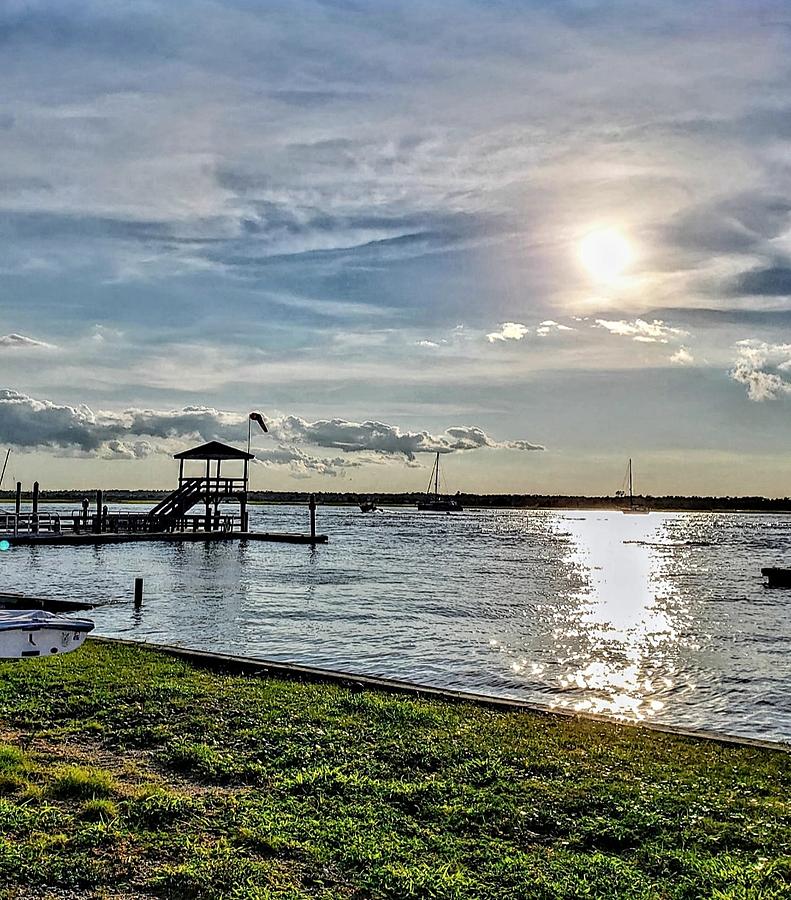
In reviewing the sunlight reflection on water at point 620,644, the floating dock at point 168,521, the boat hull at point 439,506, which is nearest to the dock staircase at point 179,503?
the floating dock at point 168,521

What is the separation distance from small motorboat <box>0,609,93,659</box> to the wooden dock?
36.1 meters

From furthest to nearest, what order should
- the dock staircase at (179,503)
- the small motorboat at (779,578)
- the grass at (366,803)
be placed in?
1. the dock staircase at (179,503)
2. the small motorboat at (779,578)
3. the grass at (366,803)

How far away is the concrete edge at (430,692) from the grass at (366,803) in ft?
1.01

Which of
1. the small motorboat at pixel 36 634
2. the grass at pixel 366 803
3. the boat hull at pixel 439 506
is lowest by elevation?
the boat hull at pixel 439 506

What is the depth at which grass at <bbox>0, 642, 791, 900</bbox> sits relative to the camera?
17.1ft

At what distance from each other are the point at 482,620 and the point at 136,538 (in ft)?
112

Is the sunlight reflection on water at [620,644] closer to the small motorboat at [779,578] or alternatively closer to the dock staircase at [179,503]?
the small motorboat at [779,578]

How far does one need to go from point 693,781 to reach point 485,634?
13257mm

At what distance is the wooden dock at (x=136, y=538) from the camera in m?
47.1

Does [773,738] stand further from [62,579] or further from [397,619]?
[62,579]

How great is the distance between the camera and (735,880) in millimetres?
5352

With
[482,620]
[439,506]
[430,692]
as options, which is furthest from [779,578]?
[439,506]

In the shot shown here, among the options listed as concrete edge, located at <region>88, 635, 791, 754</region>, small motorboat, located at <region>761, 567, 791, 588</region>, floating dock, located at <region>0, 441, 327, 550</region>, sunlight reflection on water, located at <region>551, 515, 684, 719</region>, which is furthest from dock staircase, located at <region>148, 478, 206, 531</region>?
concrete edge, located at <region>88, 635, 791, 754</region>

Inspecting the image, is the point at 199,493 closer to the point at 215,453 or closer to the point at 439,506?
the point at 215,453
